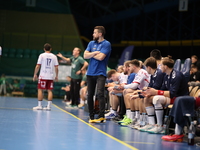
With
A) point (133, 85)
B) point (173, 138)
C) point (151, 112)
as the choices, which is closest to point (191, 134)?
point (173, 138)

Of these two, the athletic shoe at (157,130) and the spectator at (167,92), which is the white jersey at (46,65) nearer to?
the spectator at (167,92)

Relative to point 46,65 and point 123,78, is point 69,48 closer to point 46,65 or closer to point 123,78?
point 46,65

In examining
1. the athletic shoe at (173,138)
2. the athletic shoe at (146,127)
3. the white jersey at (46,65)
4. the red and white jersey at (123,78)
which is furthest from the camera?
the white jersey at (46,65)

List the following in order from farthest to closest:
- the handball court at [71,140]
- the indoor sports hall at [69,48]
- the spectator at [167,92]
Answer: the spectator at [167,92], the indoor sports hall at [69,48], the handball court at [71,140]

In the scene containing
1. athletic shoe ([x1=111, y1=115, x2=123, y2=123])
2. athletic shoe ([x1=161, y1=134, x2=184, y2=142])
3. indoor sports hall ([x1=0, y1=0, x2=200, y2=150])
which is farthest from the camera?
athletic shoe ([x1=111, y1=115, x2=123, y2=123])

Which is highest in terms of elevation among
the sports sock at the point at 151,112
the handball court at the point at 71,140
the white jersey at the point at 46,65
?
the white jersey at the point at 46,65

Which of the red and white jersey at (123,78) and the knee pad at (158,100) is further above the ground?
→ the red and white jersey at (123,78)

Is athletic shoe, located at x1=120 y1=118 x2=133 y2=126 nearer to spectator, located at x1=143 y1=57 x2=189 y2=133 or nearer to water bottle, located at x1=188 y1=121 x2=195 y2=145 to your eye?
spectator, located at x1=143 y1=57 x2=189 y2=133

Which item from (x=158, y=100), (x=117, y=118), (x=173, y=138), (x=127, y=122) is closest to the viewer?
(x=173, y=138)

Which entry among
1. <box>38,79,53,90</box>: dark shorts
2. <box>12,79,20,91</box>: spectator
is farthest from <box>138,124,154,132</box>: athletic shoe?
<box>12,79,20,91</box>: spectator

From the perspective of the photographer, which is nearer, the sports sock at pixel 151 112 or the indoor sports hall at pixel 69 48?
the indoor sports hall at pixel 69 48

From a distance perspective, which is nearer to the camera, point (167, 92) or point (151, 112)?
point (167, 92)

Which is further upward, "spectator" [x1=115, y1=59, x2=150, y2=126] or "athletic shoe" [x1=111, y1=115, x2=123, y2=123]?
"spectator" [x1=115, y1=59, x2=150, y2=126]

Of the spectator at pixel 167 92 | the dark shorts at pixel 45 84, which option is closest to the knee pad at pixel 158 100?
the spectator at pixel 167 92
